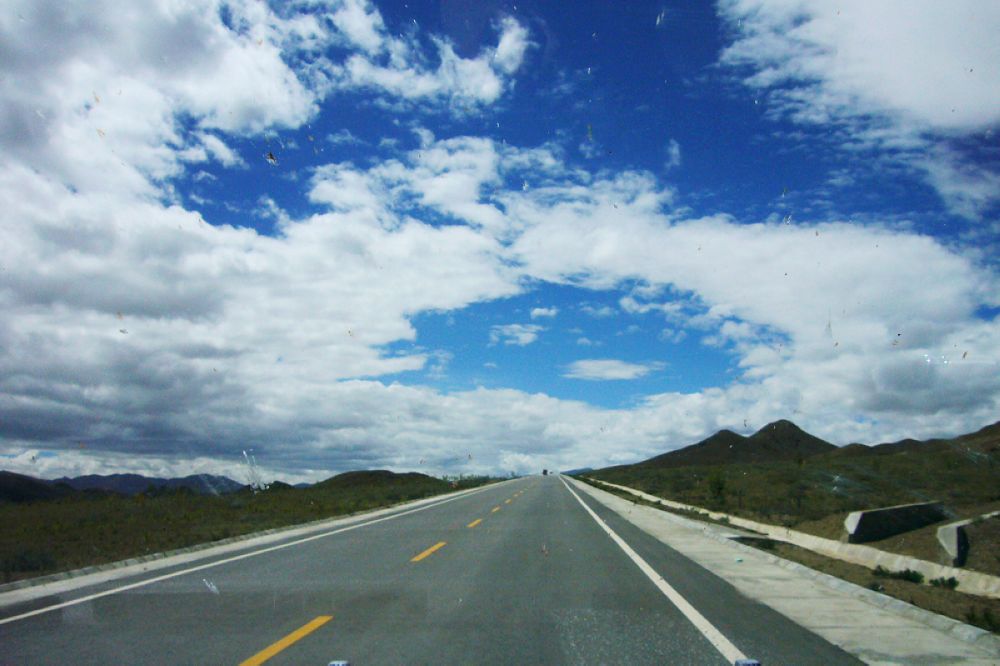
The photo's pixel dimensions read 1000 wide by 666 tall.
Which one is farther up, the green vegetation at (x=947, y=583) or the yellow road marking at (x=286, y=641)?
the yellow road marking at (x=286, y=641)

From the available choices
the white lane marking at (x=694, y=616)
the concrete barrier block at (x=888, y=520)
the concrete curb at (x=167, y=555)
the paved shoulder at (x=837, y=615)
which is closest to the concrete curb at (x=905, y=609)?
the paved shoulder at (x=837, y=615)

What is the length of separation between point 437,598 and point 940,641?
5735 millimetres

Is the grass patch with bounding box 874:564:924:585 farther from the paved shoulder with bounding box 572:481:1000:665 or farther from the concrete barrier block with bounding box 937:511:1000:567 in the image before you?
the paved shoulder with bounding box 572:481:1000:665

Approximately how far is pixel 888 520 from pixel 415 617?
14704 mm

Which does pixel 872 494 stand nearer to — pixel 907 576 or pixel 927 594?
pixel 907 576

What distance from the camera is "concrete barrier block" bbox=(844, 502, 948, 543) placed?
1725 centimetres

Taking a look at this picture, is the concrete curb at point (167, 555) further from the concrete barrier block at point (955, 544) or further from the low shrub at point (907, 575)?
the concrete barrier block at point (955, 544)

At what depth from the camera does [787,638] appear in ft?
24.1

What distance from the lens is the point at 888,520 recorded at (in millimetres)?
18172

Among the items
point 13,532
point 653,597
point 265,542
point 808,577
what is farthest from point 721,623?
point 13,532

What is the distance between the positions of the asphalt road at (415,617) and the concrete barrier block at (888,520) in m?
6.35

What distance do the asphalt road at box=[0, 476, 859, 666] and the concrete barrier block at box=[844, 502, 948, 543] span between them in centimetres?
635

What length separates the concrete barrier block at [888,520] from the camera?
56.6ft

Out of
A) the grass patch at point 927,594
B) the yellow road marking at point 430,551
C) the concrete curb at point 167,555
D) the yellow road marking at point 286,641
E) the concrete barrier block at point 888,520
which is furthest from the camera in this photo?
the concrete barrier block at point 888,520
